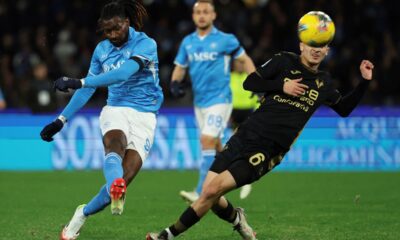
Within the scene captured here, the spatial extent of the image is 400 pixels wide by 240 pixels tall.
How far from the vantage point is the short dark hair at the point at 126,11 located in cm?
821

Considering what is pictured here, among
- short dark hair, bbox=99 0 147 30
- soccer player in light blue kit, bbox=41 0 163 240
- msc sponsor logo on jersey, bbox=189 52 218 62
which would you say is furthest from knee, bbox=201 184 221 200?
msc sponsor logo on jersey, bbox=189 52 218 62

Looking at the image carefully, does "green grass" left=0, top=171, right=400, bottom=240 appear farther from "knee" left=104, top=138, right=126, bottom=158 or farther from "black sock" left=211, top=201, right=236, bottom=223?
"knee" left=104, top=138, right=126, bottom=158

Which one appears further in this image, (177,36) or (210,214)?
(177,36)

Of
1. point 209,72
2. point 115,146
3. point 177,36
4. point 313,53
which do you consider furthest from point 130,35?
point 177,36

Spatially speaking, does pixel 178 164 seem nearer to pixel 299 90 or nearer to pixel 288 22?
pixel 288 22

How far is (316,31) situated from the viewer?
24.8ft

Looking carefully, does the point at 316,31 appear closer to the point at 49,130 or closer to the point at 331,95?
the point at 331,95

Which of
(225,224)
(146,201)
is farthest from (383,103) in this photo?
(225,224)

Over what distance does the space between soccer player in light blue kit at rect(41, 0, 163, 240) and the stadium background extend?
→ 973 mm

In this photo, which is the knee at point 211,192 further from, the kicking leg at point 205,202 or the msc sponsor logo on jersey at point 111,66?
the msc sponsor logo on jersey at point 111,66

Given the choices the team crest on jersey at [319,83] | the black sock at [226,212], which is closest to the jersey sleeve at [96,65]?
the black sock at [226,212]

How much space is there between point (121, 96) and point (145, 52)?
0.56 m

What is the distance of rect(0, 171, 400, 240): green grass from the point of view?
904 centimetres

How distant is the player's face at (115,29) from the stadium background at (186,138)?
1.97 metres
